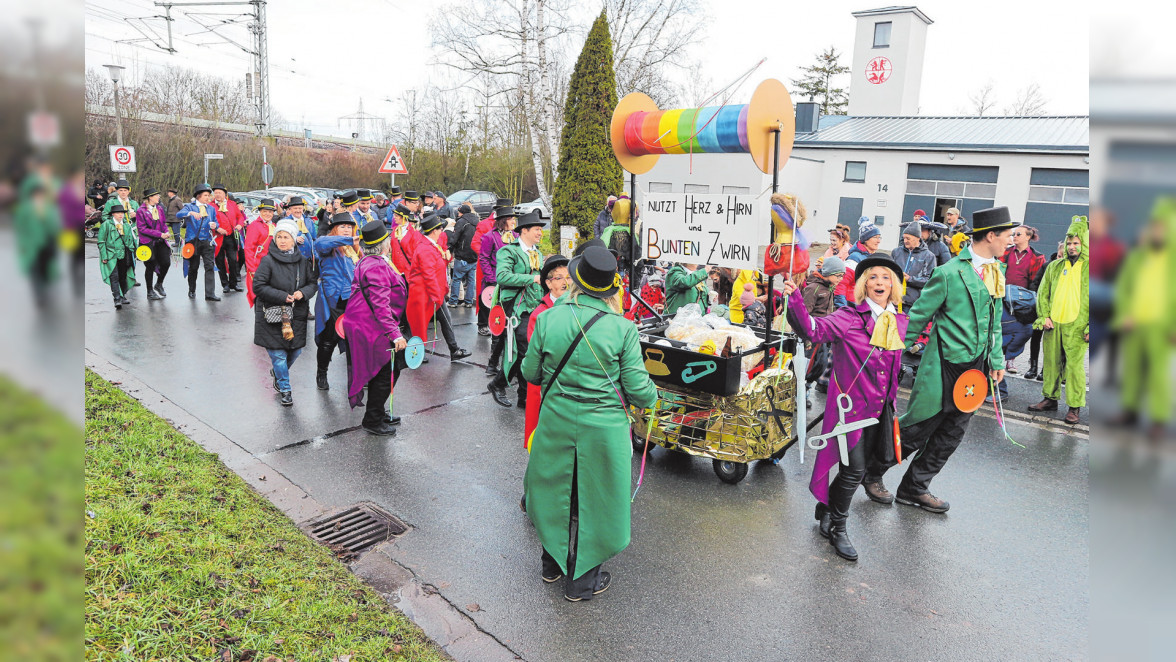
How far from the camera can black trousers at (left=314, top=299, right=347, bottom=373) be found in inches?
297

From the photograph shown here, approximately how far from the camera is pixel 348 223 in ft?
23.3

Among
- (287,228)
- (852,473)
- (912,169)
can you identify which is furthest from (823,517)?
(912,169)

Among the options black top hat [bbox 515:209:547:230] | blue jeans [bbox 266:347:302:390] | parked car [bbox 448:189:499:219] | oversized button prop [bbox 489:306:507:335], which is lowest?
blue jeans [bbox 266:347:302:390]

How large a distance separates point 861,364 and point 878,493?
156 cm

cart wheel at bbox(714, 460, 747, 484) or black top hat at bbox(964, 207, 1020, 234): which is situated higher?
black top hat at bbox(964, 207, 1020, 234)

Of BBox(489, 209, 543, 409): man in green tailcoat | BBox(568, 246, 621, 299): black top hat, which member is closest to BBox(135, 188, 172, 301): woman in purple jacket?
BBox(489, 209, 543, 409): man in green tailcoat

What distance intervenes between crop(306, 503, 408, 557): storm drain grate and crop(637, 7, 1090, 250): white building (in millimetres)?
21083

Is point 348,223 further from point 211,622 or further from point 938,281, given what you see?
point 938,281

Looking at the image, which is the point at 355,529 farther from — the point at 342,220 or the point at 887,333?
the point at 887,333

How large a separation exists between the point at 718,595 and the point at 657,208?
3.40 meters

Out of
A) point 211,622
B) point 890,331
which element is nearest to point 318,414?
point 211,622

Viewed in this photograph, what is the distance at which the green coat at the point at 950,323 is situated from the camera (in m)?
4.91

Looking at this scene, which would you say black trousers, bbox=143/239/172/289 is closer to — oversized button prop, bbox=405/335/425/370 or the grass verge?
oversized button prop, bbox=405/335/425/370

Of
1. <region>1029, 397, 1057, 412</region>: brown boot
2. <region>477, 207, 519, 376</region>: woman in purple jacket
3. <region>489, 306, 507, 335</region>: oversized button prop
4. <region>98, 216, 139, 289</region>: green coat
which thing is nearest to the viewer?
<region>489, 306, 507, 335</region>: oversized button prop
